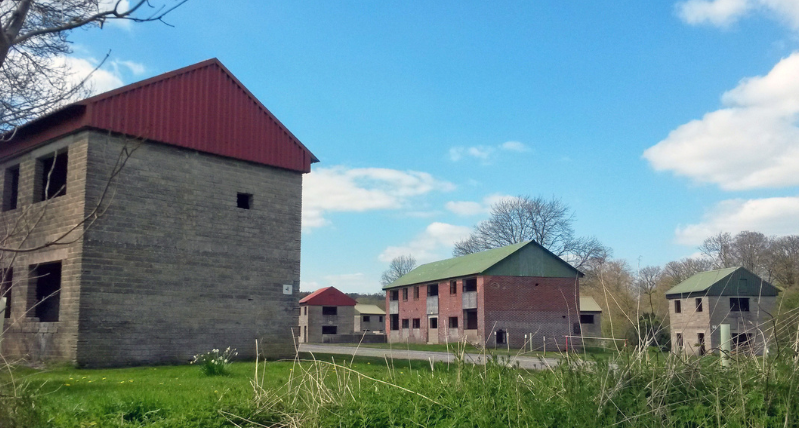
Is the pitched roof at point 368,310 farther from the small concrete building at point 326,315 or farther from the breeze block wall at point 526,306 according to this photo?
the breeze block wall at point 526,306

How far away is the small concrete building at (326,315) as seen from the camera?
2498 inches

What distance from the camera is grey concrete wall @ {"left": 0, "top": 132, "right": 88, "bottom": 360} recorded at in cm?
1588

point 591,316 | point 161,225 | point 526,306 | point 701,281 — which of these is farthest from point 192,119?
point 591,316

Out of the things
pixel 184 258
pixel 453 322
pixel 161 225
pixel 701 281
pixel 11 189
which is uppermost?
pixel 11 189

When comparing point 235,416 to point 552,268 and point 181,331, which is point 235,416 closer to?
point 181,331

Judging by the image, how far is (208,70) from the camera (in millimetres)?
19047

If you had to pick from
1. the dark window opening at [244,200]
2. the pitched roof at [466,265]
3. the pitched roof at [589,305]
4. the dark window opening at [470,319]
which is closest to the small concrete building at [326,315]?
the pitched roof at [466,265]

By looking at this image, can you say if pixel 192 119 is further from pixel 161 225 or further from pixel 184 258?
pixel 184 258

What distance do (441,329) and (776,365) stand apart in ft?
146

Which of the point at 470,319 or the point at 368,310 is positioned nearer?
the point at 470,319

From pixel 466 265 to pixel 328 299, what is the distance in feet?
69.0

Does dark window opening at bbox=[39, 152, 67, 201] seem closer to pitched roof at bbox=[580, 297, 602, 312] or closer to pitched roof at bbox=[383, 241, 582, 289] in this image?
pitched roof at bbox=[383, 241, 582, 289]

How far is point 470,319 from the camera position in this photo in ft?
157

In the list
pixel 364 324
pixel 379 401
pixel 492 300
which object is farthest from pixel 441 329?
pixel 379 401
